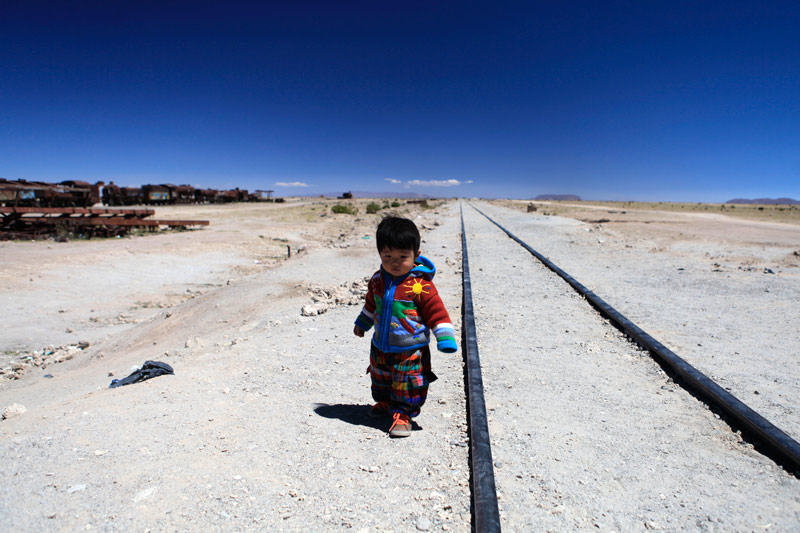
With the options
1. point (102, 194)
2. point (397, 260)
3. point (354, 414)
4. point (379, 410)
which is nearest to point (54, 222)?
point (354, 414)

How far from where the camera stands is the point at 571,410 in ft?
10.6

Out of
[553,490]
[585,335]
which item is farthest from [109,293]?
[553,490]

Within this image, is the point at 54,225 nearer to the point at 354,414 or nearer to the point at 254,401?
the point at 254,401

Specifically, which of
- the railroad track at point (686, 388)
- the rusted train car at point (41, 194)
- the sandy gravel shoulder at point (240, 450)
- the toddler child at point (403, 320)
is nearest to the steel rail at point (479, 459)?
the railroad track at point (686, 388)

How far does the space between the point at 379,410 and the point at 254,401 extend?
3.21 ft

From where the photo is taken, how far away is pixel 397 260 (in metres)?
2.67

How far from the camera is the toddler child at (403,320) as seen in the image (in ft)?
8.69

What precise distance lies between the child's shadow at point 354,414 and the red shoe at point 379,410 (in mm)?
26

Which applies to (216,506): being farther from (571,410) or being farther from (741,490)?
(741,490)

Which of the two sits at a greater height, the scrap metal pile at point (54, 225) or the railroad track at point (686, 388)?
the scrap metal pile at point (54, 225)

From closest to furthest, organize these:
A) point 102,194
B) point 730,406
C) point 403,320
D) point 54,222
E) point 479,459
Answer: point 479,459 < point 403,320 < point 730,406 < point 54,222 < point 102,194

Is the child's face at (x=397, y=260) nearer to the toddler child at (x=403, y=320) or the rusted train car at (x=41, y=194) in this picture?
the toddler child at (x=403, y=320)

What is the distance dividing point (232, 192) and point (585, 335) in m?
63.5

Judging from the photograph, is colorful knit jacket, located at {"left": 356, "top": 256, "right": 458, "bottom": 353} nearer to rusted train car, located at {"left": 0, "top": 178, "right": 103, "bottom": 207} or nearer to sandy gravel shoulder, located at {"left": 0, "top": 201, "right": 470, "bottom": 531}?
sandy gravel shoulder, located at {"left": 0, "top": 201, "right": 470, "bottom": 531}
